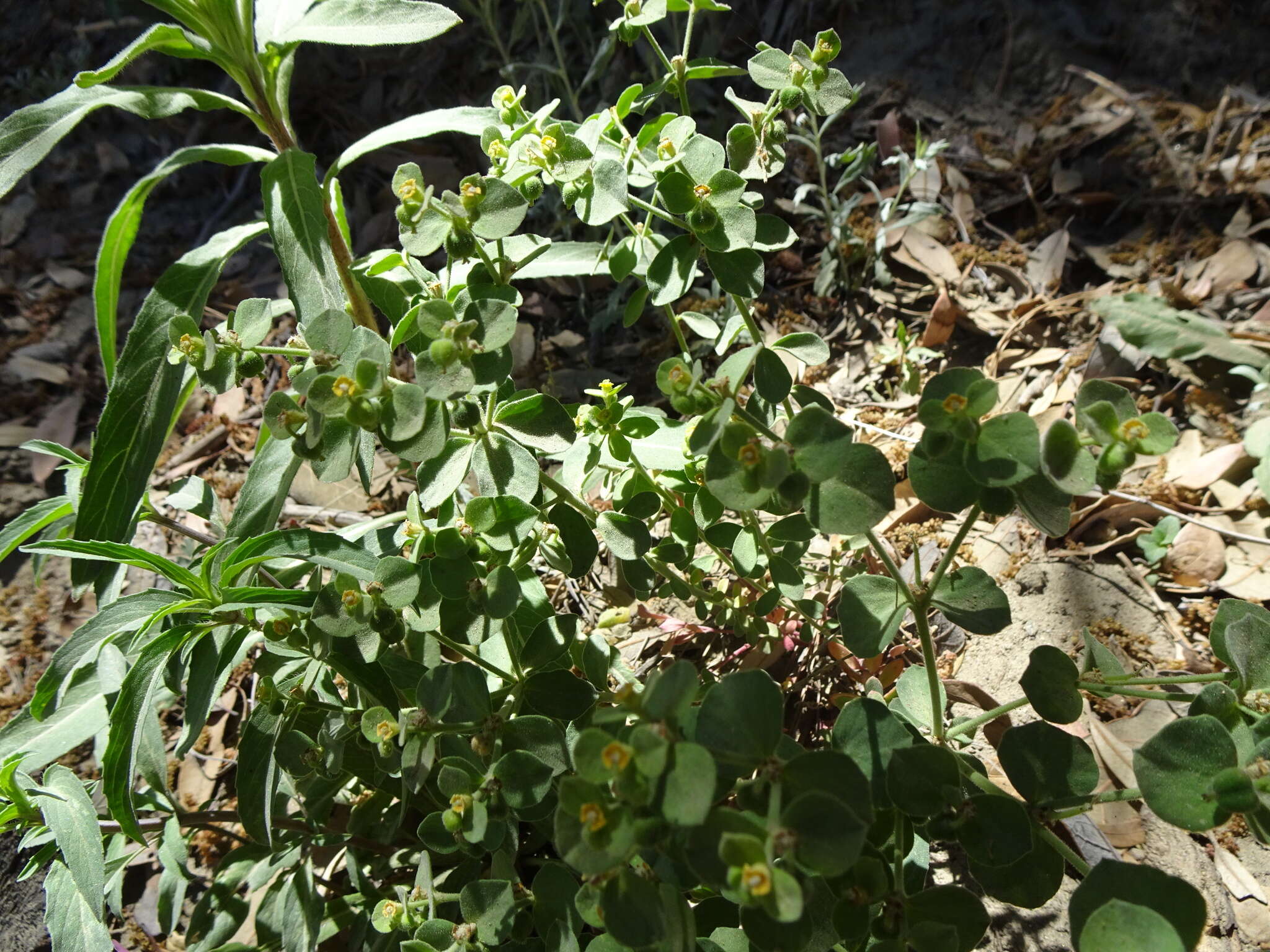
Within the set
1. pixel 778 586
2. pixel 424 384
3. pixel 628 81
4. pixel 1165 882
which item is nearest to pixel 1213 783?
pixel 1165 882

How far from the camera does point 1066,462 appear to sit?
0.92m

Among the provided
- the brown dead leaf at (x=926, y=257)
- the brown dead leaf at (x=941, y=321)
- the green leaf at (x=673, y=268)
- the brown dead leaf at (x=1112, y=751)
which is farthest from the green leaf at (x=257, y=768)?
the brown dead leaf at (x=926, y=257)

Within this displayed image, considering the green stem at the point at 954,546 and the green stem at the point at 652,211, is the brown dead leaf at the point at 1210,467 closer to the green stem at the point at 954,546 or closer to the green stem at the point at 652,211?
the green stem at the point at 954,546

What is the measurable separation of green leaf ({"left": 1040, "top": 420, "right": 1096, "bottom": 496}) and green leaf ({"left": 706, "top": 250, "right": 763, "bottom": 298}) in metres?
0.47

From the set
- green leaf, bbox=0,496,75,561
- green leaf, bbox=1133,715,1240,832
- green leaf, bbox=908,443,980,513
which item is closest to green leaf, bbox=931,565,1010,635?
green leaf, bbox=908,443,980,513

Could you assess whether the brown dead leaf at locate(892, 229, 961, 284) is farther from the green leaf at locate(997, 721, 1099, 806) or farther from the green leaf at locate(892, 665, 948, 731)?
the green leaf at locate(997, 721, 1099, 806)

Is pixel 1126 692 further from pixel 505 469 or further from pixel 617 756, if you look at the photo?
pixel 505 469

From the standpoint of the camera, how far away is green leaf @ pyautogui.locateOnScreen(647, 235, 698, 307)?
1236mm

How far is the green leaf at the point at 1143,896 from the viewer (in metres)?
0.88

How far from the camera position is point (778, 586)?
1413 millimetres

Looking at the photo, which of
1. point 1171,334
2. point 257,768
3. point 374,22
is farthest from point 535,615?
point 1171,334

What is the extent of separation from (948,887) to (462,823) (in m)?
0.62

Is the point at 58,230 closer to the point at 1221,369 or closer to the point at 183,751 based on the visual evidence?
the point at 183,751

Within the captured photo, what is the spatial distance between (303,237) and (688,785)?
1.14m
